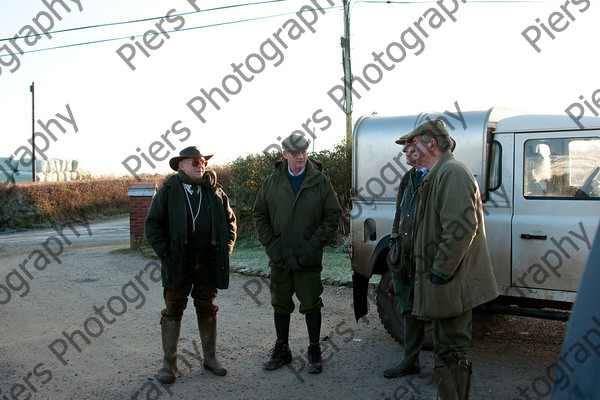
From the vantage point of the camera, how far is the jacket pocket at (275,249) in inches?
204

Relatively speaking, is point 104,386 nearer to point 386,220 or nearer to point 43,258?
point 386,220

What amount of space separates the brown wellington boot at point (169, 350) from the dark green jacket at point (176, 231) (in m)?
0.38

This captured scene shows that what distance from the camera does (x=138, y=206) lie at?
13.8m

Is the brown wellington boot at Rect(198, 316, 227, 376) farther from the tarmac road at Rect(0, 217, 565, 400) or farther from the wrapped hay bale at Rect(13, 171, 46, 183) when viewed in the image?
the wrapped hay bale at Rect(13, 171, 46, 183)

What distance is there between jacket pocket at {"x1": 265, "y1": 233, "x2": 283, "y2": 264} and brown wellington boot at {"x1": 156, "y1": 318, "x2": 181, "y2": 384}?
3.29ft

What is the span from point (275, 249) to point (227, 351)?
129cm

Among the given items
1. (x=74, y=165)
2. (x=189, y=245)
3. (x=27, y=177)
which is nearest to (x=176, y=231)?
(x=189, y=245)

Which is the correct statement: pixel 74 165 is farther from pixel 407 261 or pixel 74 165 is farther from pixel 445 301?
pixel 445 301

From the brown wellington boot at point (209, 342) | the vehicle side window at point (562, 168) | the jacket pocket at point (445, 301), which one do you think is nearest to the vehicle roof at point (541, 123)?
the vehicle side window at point (562, 168)

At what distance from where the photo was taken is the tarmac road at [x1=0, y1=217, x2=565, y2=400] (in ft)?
15.4

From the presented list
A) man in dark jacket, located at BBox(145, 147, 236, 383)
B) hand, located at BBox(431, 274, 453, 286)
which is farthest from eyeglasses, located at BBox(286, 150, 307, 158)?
hand, located at BBox(431, 274, 453, 286)

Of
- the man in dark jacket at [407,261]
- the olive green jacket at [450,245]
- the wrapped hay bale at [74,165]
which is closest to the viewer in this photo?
the olive green jacket at [450,245]

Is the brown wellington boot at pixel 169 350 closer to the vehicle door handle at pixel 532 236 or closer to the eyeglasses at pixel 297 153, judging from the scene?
the eyeglasses at pixel 297 153

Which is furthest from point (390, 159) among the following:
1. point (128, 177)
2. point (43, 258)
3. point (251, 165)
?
point (128, 177)
